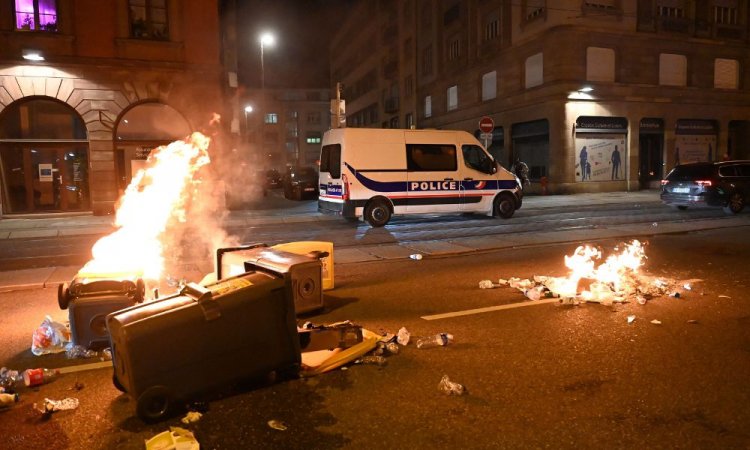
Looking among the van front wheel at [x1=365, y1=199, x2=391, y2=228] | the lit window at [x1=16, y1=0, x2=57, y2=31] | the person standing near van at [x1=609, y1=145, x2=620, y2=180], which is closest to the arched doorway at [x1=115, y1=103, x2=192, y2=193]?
the lit window at [x1=16, y1=0, x2=57, y2=31]

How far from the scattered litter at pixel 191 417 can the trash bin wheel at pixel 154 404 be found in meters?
0.14

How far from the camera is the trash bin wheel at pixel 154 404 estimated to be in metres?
3.88

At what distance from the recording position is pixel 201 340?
160 inches

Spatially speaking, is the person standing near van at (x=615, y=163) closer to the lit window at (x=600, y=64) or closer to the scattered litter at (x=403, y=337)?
the lit window at (x=600, y=64)

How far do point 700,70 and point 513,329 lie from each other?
31.1 meters

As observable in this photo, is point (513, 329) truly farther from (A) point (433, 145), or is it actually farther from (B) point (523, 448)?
(A) point (433, 145)

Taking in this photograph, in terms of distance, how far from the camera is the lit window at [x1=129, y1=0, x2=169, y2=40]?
837 inches

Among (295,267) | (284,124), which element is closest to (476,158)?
(295,267)

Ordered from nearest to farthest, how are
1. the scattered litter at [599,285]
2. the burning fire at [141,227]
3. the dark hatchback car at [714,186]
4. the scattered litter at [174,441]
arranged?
the scattered litter at [174,441] < the burning fire at [141,227] < the scattered litter at [599,285] < the dark hatchback car at [714,186]

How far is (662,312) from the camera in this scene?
6.54 meters

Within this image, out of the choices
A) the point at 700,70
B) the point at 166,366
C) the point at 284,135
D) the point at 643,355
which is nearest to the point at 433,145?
the point at 643,355

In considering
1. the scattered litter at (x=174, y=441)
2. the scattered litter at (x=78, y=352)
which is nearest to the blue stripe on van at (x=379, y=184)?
the scattered litter at (x=78, y=352)

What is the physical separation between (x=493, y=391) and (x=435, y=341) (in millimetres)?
1115

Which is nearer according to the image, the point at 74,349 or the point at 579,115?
the point at 74,349
